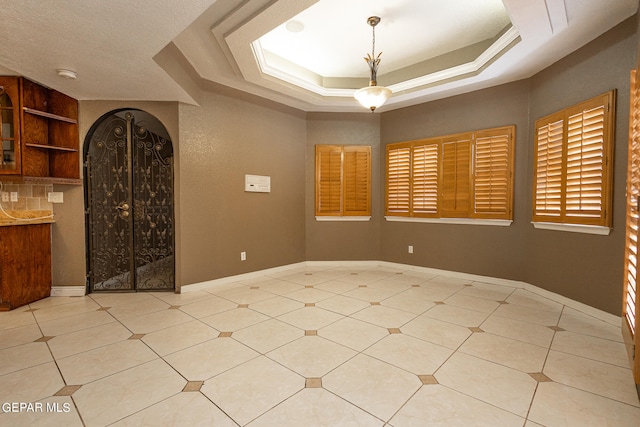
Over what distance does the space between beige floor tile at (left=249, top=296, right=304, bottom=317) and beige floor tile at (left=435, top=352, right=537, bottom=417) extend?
174 cm

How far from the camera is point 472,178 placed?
4.57 meters

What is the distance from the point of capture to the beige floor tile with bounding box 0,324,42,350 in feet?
8.41

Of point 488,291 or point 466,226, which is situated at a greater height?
point 466,226

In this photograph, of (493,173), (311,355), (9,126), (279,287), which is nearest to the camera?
(311,355)

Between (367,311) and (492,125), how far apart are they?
3301mm

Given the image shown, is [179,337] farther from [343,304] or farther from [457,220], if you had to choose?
[457,220]

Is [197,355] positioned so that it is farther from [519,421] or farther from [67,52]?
[67,52]

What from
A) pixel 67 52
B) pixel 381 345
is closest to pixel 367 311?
pixel 381 345

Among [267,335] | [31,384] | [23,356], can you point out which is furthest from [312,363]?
[23,356]

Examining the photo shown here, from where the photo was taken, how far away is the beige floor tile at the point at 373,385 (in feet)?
5.86

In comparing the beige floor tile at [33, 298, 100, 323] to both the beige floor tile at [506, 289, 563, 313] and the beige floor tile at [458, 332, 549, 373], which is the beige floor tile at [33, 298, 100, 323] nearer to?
the beige floor tile at [458, 332, 549, 373]

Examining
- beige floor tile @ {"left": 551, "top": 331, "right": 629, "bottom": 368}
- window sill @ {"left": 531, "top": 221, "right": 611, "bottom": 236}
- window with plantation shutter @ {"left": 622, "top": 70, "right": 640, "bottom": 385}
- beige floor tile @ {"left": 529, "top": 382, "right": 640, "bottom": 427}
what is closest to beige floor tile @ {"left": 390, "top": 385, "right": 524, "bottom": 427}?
beige floor tile @ {"left": 529, "top": 382, "right": 640, "bottom": 427}

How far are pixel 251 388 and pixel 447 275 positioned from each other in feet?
12.7

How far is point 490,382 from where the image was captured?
6.58ft
